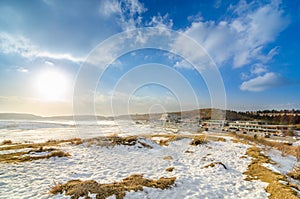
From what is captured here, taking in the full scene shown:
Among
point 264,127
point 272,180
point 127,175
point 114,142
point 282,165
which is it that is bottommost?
point 264,127

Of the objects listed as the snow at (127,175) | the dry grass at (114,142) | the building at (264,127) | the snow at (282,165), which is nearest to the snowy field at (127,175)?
the snow at (127,175)

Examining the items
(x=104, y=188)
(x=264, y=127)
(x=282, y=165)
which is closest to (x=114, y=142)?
(x=104, y=188)

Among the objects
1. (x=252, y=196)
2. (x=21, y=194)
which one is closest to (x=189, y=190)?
(x=252, y=196)

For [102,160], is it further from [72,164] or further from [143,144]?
[143,144]

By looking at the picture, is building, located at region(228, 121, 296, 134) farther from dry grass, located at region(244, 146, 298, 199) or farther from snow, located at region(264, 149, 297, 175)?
dry grass, located at region(244, 146, 298, 199)

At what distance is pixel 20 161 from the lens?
29.7ft

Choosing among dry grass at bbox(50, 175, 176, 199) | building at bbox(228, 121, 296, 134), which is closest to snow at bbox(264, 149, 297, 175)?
dry grass at bbox(50, 175, 176, 199)

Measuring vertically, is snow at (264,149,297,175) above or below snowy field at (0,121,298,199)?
below

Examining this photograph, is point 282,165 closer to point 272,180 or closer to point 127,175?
point 272,180

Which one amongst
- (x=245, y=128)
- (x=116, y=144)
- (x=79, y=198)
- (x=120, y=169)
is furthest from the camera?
(x=245, y=128)

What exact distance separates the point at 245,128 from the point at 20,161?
228 feet

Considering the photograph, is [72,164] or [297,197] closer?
[297,197]

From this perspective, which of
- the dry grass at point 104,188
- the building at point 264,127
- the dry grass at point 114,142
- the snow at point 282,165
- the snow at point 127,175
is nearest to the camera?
the dry grass at point 104,188

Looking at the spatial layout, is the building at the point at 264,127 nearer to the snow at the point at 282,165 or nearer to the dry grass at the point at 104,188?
the snow at the point at 282,165
